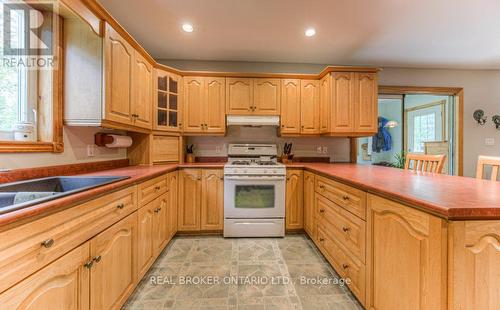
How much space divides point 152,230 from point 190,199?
799mm

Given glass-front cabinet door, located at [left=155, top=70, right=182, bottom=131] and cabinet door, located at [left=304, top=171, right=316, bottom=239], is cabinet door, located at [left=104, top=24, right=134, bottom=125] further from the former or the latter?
cabinet door, located at [left=304, top=171, right=316, bottom=239]

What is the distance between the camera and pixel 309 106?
3129 millimetres

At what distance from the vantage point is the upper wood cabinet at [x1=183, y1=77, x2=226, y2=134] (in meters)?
3.01

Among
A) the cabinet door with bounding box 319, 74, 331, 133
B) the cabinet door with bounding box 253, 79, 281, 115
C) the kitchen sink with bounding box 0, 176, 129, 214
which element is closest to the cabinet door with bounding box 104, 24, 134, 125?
the kitchen sink with bounding box 0, 176, 129, 214

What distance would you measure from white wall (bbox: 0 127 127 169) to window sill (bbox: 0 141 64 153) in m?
0.03

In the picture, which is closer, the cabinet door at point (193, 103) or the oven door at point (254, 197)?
the oven door at point (254, 197)

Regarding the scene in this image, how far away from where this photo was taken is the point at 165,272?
75.3 inches

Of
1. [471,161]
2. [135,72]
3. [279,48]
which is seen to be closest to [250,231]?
[135,72]

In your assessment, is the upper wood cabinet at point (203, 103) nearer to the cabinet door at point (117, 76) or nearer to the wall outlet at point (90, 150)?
the cabinet door at point (117, 76)

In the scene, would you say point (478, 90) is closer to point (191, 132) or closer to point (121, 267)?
point (191, 132)

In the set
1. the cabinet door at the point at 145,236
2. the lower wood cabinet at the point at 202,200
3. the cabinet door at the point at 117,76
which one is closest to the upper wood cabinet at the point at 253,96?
the lower wood cabinet at the point at 202,200

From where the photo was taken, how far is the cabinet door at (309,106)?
312cm

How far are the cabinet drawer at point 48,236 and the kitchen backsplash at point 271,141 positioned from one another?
6.82 feet

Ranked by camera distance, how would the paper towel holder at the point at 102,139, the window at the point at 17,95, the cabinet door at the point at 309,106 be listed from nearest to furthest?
the window at the point at 17,95 < the paper towel holder at the point at 102,139 < the cabinet door at the point at 309,106
